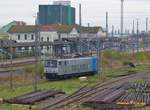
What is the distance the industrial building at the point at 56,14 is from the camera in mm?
113438

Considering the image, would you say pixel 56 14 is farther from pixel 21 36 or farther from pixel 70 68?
pixel 70 68

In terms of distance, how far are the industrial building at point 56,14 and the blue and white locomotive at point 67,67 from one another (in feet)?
199

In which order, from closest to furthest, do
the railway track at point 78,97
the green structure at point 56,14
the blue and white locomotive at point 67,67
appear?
the railway track at point 78,97 → the blue and white locomotive at point 67,67 → the green structure at point 56,14

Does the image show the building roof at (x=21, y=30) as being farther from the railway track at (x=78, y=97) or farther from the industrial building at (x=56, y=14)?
the railway track at (x=78, y=97)

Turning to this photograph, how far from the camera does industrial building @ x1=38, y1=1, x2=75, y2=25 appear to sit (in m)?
113

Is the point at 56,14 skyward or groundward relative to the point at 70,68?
skyward

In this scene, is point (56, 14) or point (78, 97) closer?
point (78, 97)

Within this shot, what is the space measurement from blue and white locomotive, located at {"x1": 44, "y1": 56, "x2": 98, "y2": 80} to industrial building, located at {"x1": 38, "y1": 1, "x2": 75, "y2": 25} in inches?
2385

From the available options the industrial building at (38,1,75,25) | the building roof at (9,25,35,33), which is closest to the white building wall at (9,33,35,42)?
the building roof at (9,25,35,33)

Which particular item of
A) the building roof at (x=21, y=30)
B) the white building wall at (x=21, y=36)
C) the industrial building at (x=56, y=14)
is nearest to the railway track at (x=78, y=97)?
the building roof at (x=21, y=30)

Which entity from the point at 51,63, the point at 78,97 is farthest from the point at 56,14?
the point at 78,97

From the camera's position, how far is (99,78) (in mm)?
47406

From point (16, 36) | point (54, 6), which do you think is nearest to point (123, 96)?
point (16, 36)

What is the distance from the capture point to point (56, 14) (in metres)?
120
